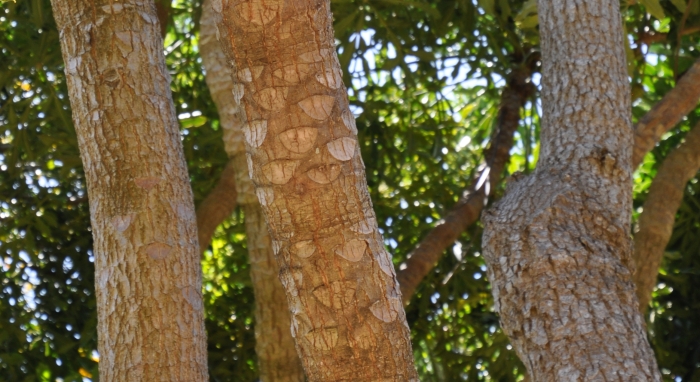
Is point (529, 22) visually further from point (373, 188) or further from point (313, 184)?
point (313, 184)

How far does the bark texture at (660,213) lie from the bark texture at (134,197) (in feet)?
6.17

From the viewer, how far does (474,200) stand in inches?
155

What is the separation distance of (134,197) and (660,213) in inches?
85.7

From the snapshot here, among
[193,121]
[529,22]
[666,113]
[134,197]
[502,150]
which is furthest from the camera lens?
[502,150]

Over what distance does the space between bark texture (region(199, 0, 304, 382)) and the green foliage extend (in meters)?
0.48

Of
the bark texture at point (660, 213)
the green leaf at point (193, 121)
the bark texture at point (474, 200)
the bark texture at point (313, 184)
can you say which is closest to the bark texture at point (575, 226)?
the bark texture at point (313, 184)

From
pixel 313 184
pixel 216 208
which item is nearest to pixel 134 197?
pixel 313 184

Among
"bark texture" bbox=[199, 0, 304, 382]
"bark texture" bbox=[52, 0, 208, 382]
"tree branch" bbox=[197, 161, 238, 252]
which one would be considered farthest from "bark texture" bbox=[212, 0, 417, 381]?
"tree branch" bbox=[197, 161, 238, 252]

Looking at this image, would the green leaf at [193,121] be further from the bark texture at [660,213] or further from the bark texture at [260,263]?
the bark texture at [660,213]

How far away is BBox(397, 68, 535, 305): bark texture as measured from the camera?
3.55 meters

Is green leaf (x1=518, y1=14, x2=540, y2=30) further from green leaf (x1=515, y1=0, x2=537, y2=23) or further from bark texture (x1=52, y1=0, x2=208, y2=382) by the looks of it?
bark texture (x1=52, y1=0, x2=208, y2=382)

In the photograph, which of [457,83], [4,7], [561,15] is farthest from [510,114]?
[4,7]

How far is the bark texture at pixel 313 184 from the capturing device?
4.07ft

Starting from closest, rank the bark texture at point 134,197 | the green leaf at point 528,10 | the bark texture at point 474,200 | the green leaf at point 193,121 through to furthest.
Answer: the bark texture at point 134,197 < the green leaf at point 528,10 < the green leaf at point 193,121 < the bark texture at point 474,200
